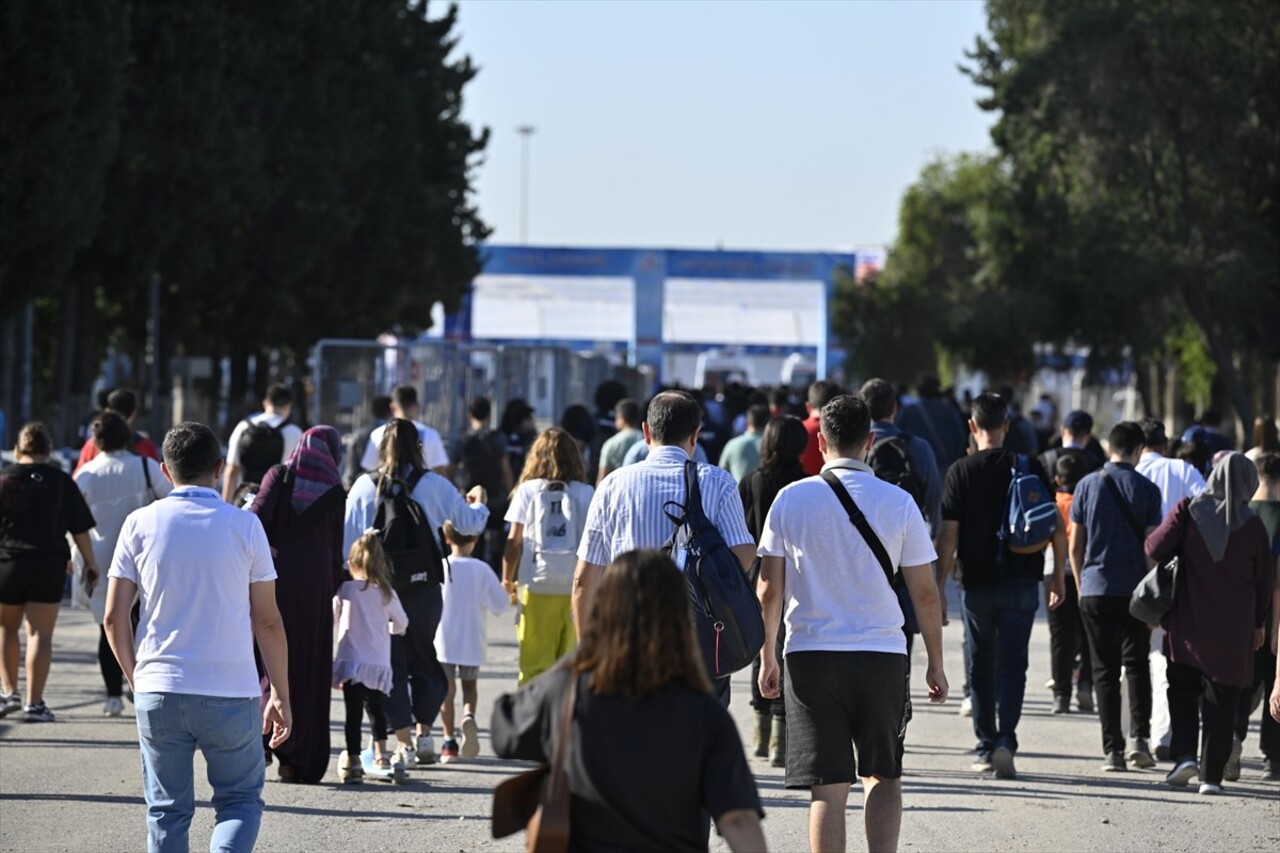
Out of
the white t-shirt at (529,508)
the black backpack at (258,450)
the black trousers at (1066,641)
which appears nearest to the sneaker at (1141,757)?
the black trousers at (1066,641)

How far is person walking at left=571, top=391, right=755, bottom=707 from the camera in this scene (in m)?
7.44

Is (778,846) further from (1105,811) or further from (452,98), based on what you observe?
(452,98)

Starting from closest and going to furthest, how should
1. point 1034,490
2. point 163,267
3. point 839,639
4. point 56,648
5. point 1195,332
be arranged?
point 839,639
point 1034,490
point 56,648
point 163,267
point 1195,332

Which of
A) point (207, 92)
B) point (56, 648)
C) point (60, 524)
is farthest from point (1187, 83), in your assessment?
point (60, 524)

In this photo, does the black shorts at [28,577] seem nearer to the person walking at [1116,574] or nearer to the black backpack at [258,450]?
the black backpack at [258,450]

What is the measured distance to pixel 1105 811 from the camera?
939 centimetres

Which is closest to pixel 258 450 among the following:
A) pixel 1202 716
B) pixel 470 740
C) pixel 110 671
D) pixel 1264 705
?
pixel 470 740

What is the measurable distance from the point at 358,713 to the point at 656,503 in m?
3.19

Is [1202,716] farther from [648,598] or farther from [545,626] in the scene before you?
[648,598]

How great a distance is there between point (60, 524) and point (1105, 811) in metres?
6.05

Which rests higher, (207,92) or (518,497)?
(207,92)

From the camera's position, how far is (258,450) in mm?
10492

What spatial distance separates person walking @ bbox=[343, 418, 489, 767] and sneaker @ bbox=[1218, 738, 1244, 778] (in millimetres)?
4033

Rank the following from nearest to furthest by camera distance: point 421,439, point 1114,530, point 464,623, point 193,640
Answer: point 193,640, point 464,623, point 1114,530, point 421,439
